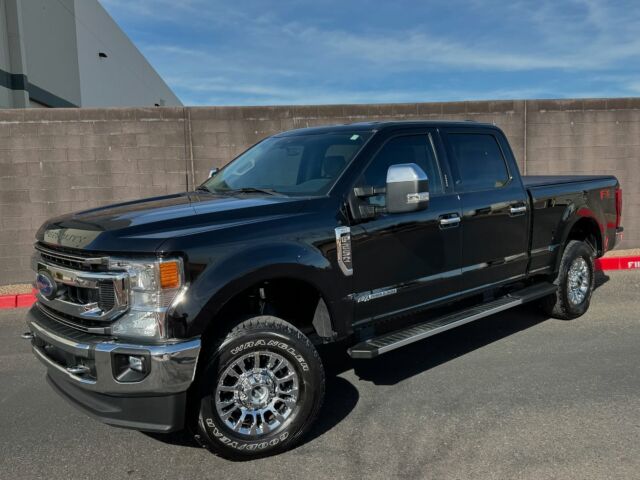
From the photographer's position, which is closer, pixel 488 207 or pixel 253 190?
pixel 253 190

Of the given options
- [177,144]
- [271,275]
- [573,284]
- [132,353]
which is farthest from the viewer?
[177,144]

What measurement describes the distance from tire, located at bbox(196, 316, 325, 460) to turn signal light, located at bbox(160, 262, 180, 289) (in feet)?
1.58

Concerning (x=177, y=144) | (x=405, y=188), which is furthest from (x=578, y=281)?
(x=177, y=144)

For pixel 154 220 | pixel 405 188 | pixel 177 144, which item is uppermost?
pixel 177 144

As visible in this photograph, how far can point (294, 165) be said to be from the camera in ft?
14.0

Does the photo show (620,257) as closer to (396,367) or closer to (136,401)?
(396,367)

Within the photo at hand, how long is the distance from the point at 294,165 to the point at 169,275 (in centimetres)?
173

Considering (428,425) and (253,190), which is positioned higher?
(253,190)

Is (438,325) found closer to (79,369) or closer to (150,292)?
(150,292)

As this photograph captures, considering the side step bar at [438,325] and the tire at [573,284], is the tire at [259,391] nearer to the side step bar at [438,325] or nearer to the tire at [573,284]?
the side step bar at [438,325]

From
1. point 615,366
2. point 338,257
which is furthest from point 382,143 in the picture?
point 615,366

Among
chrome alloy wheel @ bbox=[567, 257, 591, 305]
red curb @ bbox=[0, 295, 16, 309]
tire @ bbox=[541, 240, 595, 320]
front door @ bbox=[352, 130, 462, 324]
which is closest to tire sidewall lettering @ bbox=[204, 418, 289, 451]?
front door @ bbox=[352, 130, 462, 324]

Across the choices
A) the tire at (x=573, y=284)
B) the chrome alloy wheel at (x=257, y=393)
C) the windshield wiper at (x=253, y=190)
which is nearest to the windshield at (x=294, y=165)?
the windshield wiper at (x=253, y=190)

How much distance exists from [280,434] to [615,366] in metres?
2.99
